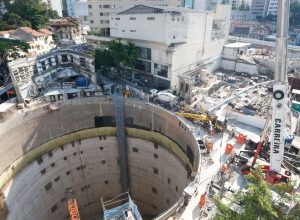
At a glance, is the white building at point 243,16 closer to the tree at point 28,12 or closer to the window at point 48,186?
the tree at point 28,12

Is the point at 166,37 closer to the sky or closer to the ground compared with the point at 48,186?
closer to the sky

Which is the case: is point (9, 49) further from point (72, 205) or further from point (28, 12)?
point (72, 205)

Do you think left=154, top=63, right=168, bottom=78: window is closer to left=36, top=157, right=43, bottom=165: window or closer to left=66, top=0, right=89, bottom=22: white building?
left=36, top=157, right=43, bottom=165: window

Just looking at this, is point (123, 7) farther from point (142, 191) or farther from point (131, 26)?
point (142, 191)

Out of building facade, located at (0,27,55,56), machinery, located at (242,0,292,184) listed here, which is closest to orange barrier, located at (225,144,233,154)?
machinery, located at (242,0,292,184)

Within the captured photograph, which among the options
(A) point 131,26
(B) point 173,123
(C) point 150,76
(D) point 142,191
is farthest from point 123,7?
(D) point 142,191

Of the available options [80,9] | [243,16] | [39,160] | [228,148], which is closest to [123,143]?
[39,160]

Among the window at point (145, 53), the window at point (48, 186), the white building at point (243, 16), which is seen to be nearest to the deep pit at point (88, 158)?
the window at point (48, 186)
